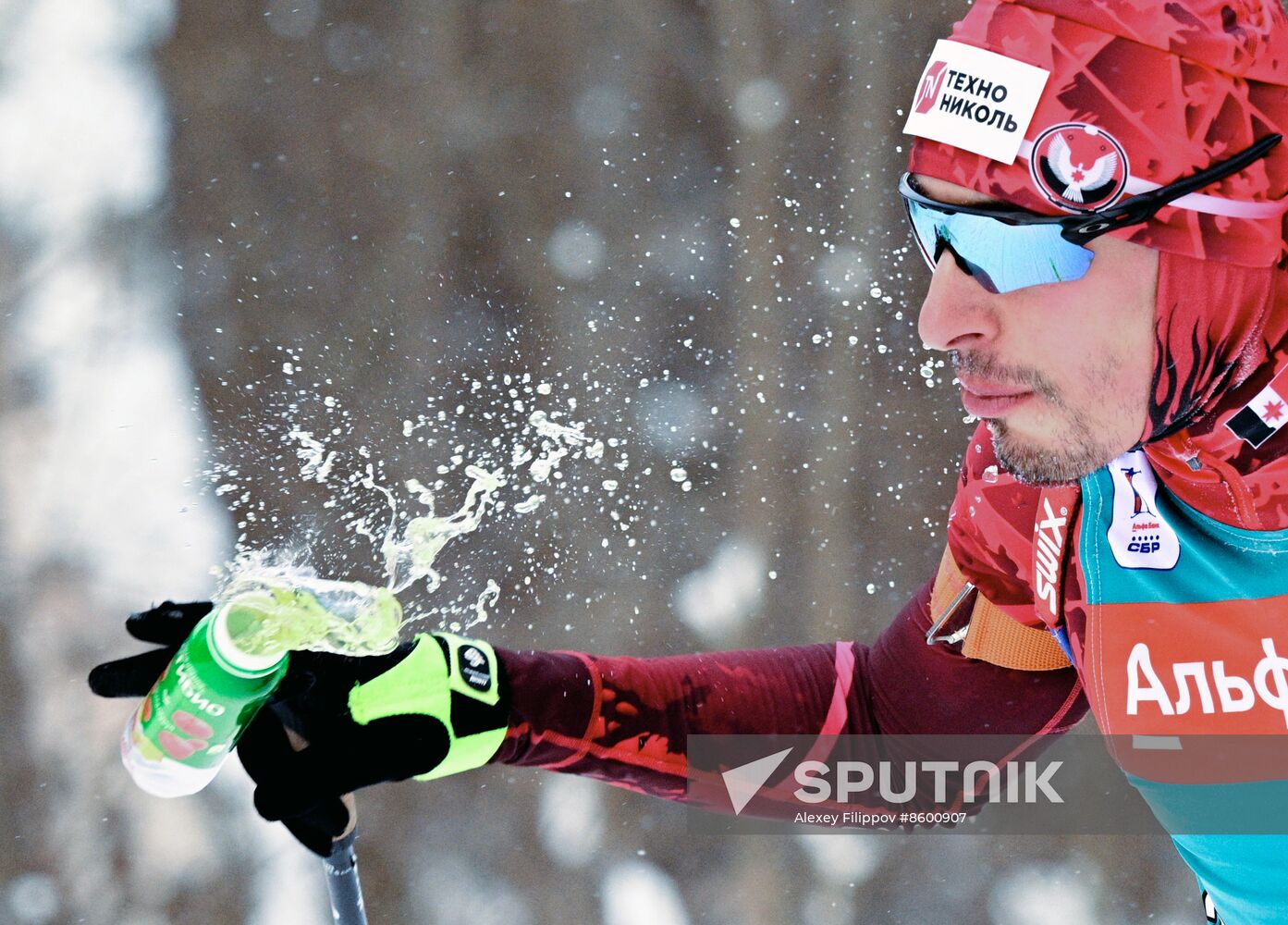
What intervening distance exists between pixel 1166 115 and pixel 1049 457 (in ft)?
0.97

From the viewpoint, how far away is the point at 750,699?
1240mm

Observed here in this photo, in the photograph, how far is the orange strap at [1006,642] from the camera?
1248 mm

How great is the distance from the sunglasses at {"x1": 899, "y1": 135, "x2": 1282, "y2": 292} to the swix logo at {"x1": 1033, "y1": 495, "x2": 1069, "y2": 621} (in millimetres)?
279

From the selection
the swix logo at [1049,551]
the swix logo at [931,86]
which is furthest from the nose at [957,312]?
the swix logo at [1049,551]

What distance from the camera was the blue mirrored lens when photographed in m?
0.95

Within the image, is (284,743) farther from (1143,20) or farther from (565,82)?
(565,82)

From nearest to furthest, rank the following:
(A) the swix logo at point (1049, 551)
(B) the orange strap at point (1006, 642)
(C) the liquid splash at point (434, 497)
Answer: (A) the swix logo at point (1049, 551) → (B) the orange strap at point (1006, 642) → (C) the liquid splash at point (434, 497)

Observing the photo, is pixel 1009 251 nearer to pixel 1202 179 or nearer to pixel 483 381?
pixel 1202 179

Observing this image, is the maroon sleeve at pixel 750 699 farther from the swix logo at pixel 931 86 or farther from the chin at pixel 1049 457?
the swix logo at pixel 931 86

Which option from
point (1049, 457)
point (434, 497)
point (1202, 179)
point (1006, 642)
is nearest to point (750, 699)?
point (1006, 642)

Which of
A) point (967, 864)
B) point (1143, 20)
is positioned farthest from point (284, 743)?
point (967, 864)

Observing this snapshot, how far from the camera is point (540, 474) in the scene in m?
2.74

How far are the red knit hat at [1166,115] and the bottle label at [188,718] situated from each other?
79cm

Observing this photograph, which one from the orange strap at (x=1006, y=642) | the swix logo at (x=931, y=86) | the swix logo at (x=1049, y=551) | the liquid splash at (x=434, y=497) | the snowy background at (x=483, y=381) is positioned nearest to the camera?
the swix logo at (x=931, y=86)
